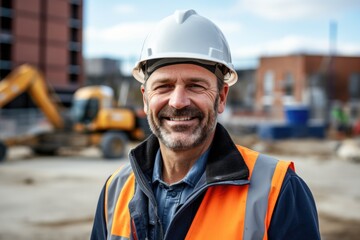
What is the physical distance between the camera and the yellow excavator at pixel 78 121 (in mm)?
15125

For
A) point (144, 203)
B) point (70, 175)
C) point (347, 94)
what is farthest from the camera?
point (347, 94)

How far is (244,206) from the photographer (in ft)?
6.04

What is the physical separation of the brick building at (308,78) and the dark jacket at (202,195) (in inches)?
1412

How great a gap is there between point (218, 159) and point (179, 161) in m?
0.21

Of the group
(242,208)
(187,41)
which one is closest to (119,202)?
(242,208)

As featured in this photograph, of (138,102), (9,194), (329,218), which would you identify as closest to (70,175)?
(9,194)

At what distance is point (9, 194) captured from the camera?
30.3ft

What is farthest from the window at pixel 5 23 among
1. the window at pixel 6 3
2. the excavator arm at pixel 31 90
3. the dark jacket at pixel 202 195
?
the dark jacket at pixel 202 195

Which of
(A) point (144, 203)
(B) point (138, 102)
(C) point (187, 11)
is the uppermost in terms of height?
(C) point (187, 11)

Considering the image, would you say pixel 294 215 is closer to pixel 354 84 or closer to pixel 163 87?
pixel 163 87

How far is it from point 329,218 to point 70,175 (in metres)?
6.98

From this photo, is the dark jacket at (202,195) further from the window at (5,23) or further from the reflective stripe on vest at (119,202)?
the window at (5,23)

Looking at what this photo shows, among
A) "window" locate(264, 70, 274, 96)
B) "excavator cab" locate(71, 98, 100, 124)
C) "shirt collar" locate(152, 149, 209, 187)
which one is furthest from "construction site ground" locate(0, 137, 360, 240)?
"window" locate(264, 70, 274, 96)

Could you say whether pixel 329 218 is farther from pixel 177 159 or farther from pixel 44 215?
pixel 177 159
